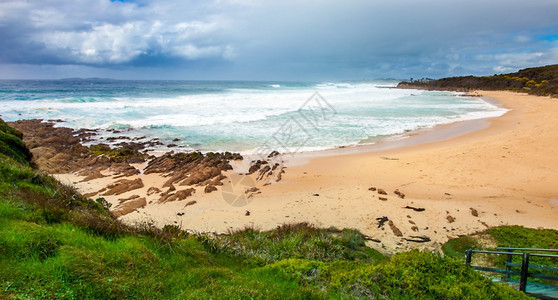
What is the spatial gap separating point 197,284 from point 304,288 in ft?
3.83

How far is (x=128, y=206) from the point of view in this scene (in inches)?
352

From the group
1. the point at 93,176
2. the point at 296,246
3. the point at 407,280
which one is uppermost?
the point at 407,280

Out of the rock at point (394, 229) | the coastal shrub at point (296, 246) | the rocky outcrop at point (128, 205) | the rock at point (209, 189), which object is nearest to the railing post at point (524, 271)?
the coastal shrub at point (296, 246)

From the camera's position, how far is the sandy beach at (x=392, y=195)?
25.3ft

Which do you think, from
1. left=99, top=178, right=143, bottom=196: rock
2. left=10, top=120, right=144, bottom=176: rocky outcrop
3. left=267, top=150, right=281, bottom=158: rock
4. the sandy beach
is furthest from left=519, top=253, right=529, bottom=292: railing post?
left=10, top=120, right=144, bottom=176: rocky outcrop

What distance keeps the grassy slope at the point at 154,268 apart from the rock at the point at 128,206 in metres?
3.80

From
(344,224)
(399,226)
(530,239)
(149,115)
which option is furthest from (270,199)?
(149,115)

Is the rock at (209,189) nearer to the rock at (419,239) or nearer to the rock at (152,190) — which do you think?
the rock at (152,190)

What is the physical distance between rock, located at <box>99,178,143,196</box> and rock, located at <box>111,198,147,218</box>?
0.96 meters

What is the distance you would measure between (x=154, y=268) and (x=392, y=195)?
8070 millimetres

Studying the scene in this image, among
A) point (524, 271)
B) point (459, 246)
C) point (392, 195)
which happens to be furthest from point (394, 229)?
point (524, 271)

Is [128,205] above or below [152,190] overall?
below

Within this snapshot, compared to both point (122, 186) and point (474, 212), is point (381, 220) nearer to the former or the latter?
point (474, 212)

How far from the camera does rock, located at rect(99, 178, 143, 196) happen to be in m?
10.0
